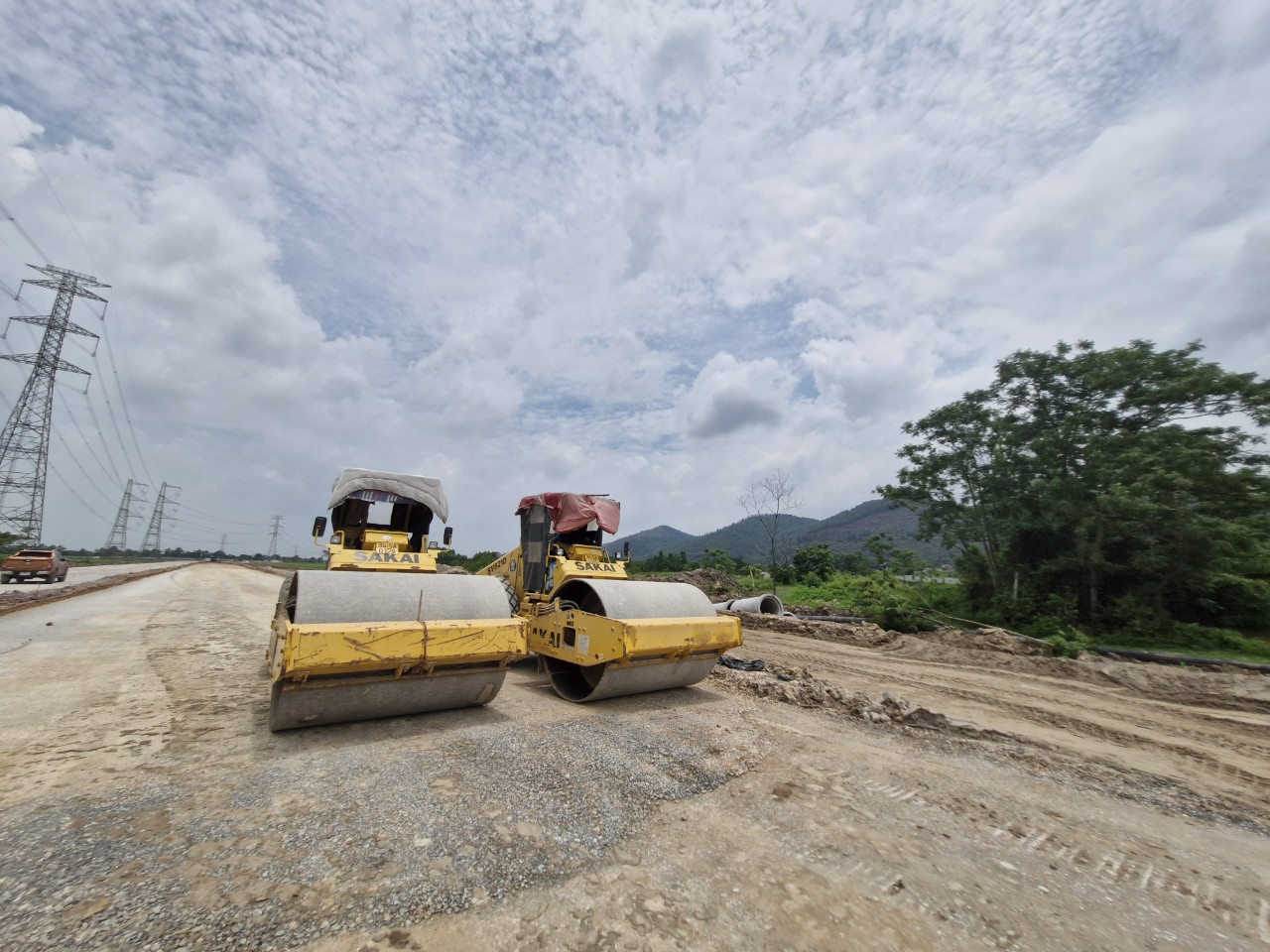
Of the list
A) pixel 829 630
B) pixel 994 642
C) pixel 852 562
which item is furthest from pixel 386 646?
pixel 852 562

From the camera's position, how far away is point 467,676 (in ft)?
17.6

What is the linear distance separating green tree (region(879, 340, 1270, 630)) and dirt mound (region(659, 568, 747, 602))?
1105 centimetres

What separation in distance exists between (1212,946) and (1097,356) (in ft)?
63.3

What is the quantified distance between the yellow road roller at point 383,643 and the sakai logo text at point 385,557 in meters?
0.01

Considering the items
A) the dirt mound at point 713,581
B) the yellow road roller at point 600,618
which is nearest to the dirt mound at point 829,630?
the yellow road roller at point 600,618

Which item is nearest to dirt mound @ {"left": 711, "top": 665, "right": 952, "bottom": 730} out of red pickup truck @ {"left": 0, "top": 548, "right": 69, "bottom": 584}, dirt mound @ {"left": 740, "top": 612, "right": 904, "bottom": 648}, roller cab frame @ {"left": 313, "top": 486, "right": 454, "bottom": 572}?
roller cab frame @ {"left": 313, "top": 486, "right": 454, "bottom": 572}

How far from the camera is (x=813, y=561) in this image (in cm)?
3222

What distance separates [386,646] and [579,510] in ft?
13.6

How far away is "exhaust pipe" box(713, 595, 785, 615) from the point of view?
715 inches

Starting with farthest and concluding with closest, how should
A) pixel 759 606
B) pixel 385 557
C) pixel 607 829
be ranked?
pixel 759 606 < pixel 385 557 < pixel 607 829

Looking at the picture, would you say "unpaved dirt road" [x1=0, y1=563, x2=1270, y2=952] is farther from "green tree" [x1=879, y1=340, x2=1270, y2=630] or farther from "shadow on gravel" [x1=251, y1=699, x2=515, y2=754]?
"green tree" [x1=879, y1=340, x2=1270, y2=630]

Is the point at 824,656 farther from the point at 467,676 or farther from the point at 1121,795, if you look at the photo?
the point at 467,676

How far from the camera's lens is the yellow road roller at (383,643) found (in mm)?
4516

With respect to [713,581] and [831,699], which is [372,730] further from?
[713,581]
